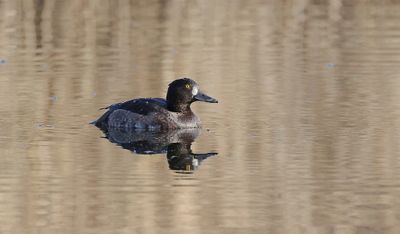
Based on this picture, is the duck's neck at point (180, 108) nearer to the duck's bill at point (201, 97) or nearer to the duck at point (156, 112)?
the duck at point (156, 112)

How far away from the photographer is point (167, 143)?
12539 mm

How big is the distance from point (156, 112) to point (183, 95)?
0.36 metres

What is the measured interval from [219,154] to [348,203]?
2.38 meters

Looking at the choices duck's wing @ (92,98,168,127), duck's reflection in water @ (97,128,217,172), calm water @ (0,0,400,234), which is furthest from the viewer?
duck's wing @ (92,98,168,127)

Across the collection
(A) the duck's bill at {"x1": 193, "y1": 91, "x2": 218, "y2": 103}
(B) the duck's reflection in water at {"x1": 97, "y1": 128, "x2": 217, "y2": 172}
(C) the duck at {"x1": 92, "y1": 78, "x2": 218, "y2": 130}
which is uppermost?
(A) the duck's bill at {"x1": 193, "y1": 91, "x2": 218, "y2": 103}

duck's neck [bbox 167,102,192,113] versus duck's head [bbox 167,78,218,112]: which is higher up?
duck's head [bbox 167,78,218,112]

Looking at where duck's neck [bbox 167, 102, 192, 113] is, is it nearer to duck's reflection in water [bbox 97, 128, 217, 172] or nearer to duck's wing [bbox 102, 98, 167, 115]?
duck's wing [bbox 102, 98, 167, 115]

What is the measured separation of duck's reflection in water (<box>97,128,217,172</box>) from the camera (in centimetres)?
1114

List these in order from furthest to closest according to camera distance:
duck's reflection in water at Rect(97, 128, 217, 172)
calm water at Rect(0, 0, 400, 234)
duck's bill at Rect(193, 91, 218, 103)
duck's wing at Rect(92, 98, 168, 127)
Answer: duck's bill at Rect(193, 91, 218, 103), duck's wing at Rect(92, 98, 168, 127), duck's reflection in water at Rect(97, 128, 217, 172), calm water at Rect(0, 0, 400, 234)

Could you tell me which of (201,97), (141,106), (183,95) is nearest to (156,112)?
(141,106)

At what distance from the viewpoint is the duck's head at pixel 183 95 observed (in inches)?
533

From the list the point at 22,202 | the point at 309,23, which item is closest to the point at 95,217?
the point at 22,202

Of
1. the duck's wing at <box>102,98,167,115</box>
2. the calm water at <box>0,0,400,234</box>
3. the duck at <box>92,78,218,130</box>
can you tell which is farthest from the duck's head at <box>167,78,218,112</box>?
the calm water at <box>0,0,400,234</box>

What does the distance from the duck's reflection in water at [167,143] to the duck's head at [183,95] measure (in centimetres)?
34
